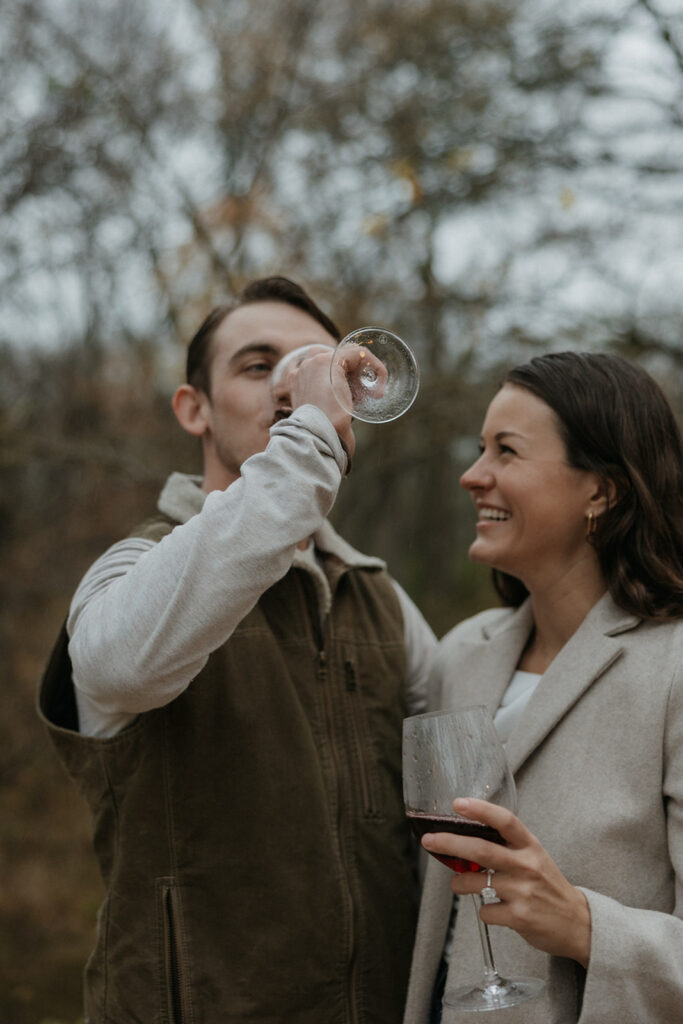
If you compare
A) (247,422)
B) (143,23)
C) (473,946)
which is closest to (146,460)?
(143,23)

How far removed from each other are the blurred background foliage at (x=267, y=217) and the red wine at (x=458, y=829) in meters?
4.55

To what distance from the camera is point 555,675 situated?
7.16 ft

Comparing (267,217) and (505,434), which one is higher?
(267,217)

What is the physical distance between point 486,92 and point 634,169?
4.08 ft

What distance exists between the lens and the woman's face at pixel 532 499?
2.34 metres

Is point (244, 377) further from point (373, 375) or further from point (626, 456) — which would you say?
point (626, 456)

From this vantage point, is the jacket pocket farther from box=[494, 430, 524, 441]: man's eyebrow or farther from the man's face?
box=[494, 430, 524, 441]: man's eyebrow

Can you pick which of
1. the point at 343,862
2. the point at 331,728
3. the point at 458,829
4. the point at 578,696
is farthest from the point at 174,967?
the point at 578,696

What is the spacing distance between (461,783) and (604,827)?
48 centimetres

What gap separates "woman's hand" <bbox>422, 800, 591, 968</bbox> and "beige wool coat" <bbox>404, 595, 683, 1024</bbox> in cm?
7

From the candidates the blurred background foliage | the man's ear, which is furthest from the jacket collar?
the blurred background foliage

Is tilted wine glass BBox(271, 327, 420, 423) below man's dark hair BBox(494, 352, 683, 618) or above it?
above

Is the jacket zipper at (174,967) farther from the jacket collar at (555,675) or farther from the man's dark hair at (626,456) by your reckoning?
the man's dark hair at (626,456)

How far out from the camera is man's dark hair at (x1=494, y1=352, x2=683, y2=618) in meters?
2.32
